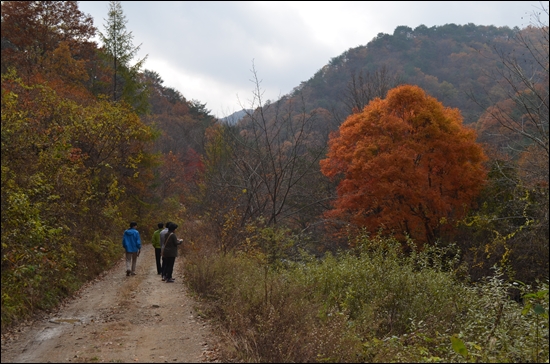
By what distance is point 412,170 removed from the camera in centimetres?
2052

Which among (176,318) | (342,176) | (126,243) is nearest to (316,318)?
(176,318)

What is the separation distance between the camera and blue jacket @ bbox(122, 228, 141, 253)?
13305 mm

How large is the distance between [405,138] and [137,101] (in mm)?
16404

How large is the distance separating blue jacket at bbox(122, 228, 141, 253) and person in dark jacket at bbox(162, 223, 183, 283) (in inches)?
50.9

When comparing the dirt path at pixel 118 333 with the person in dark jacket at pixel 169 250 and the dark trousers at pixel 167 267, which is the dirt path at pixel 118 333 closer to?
the person in dark jacket at pixel 169 250

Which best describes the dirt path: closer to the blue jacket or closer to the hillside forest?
the hillside forest

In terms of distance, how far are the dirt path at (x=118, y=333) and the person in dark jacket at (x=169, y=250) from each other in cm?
164

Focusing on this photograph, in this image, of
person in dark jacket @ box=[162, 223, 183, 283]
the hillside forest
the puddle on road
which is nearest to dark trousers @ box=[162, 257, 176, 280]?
person in dark jacket @ box=[162, 223, 183, 283]

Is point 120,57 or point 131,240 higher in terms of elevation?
point 120,57

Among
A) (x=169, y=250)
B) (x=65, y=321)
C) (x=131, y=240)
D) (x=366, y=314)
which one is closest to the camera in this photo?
Answer: (x=366, y=314)

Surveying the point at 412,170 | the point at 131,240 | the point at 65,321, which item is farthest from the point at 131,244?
the point at 412,170

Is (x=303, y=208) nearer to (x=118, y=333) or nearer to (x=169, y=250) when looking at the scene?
(x=169, y=250)

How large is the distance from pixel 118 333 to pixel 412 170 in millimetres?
16422

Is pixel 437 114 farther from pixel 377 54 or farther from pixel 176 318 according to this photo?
pixel 377 54
